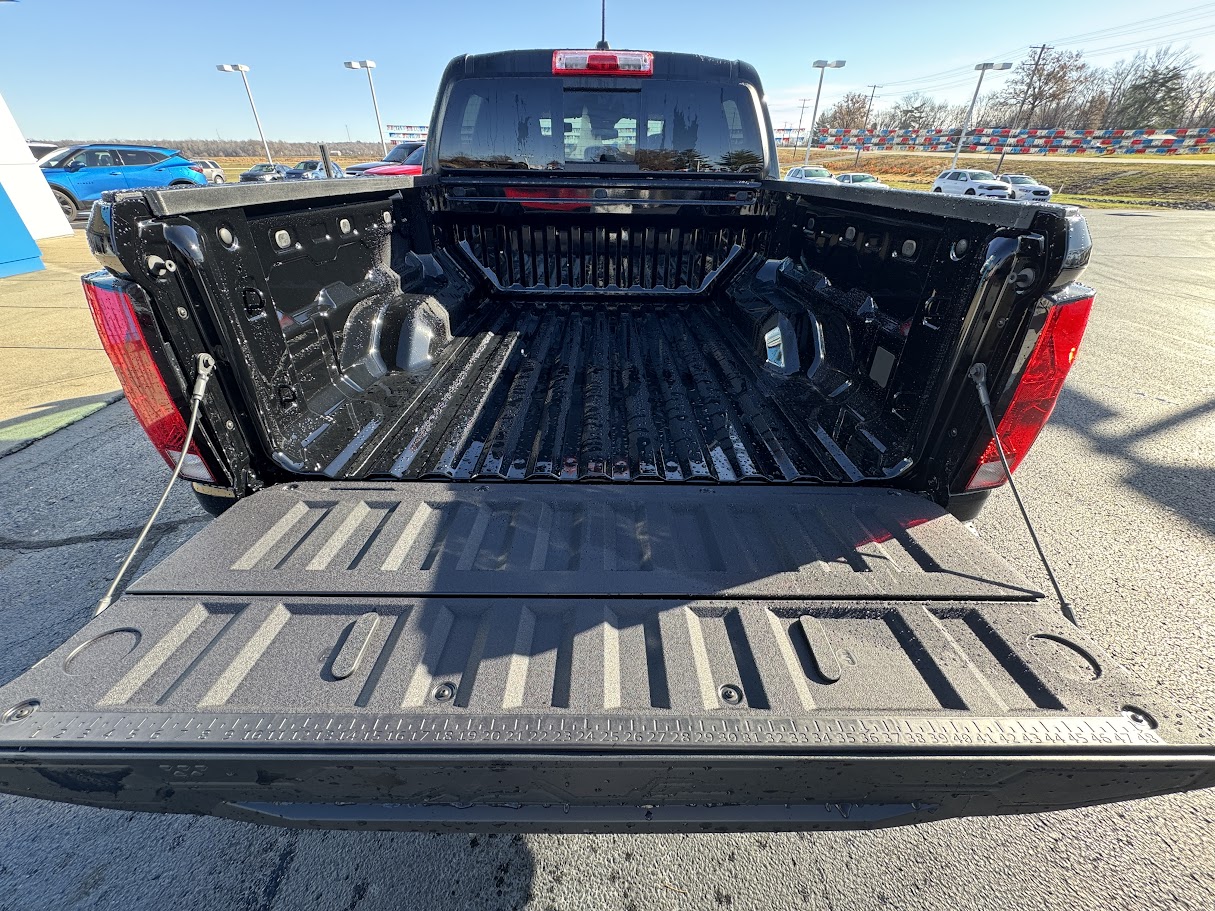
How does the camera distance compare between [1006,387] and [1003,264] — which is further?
[1006,387]

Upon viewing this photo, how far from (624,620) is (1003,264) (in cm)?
144

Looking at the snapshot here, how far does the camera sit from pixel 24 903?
157 centimetres

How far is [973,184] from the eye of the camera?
75.6 feet

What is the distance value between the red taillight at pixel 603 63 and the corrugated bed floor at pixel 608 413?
1.56 meters

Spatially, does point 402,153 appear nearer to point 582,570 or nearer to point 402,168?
point 402,168

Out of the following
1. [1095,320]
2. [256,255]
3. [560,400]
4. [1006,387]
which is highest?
[256,255]

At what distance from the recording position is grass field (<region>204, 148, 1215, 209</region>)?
1001 inches

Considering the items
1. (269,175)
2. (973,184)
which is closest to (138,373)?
(269,175)

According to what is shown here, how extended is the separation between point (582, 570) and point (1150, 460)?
4.82m

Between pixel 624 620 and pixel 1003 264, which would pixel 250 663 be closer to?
pixel 624 620

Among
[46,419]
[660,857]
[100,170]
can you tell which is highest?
[100,170]

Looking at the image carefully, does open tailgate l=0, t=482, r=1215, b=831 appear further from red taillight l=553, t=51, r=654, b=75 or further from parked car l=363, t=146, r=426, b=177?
parked car l=363, t=146, r=426, b=177

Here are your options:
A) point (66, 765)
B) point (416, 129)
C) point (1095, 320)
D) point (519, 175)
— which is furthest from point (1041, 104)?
point (66, 765)

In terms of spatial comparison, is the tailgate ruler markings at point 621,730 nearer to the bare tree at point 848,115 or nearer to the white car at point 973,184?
the white car at point 973,184
